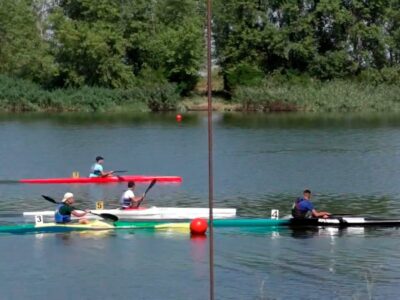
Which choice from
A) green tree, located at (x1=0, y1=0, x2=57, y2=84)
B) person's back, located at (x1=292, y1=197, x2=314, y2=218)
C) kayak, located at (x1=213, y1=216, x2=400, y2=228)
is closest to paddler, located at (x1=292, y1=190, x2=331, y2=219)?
person's back, located at (x1=292, y1=197, x2=314, y2=218)

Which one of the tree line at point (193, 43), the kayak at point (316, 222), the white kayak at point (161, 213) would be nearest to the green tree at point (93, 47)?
the tree line at point (193, 43)

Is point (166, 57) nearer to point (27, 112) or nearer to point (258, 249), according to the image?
point (27, 112)

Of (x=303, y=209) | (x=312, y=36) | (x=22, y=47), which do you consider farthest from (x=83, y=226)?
(x=312, y=36)

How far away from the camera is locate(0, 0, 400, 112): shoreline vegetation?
82000 mm

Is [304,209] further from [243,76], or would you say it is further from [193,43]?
[193,43]

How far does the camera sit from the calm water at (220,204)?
20859 millimetres

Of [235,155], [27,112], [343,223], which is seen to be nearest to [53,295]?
[343,223]

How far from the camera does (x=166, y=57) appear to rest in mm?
87438

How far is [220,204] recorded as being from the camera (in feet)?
103

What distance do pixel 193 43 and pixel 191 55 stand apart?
1.18 m

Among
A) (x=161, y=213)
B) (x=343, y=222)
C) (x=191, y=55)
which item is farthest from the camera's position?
(x=191, y=55)

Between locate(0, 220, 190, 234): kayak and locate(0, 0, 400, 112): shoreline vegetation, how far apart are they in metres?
55.0

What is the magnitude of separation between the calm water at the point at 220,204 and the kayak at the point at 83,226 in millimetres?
256

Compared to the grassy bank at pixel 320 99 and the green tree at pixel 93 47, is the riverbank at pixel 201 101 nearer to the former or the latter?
the grassy bank at pixel 320 99
